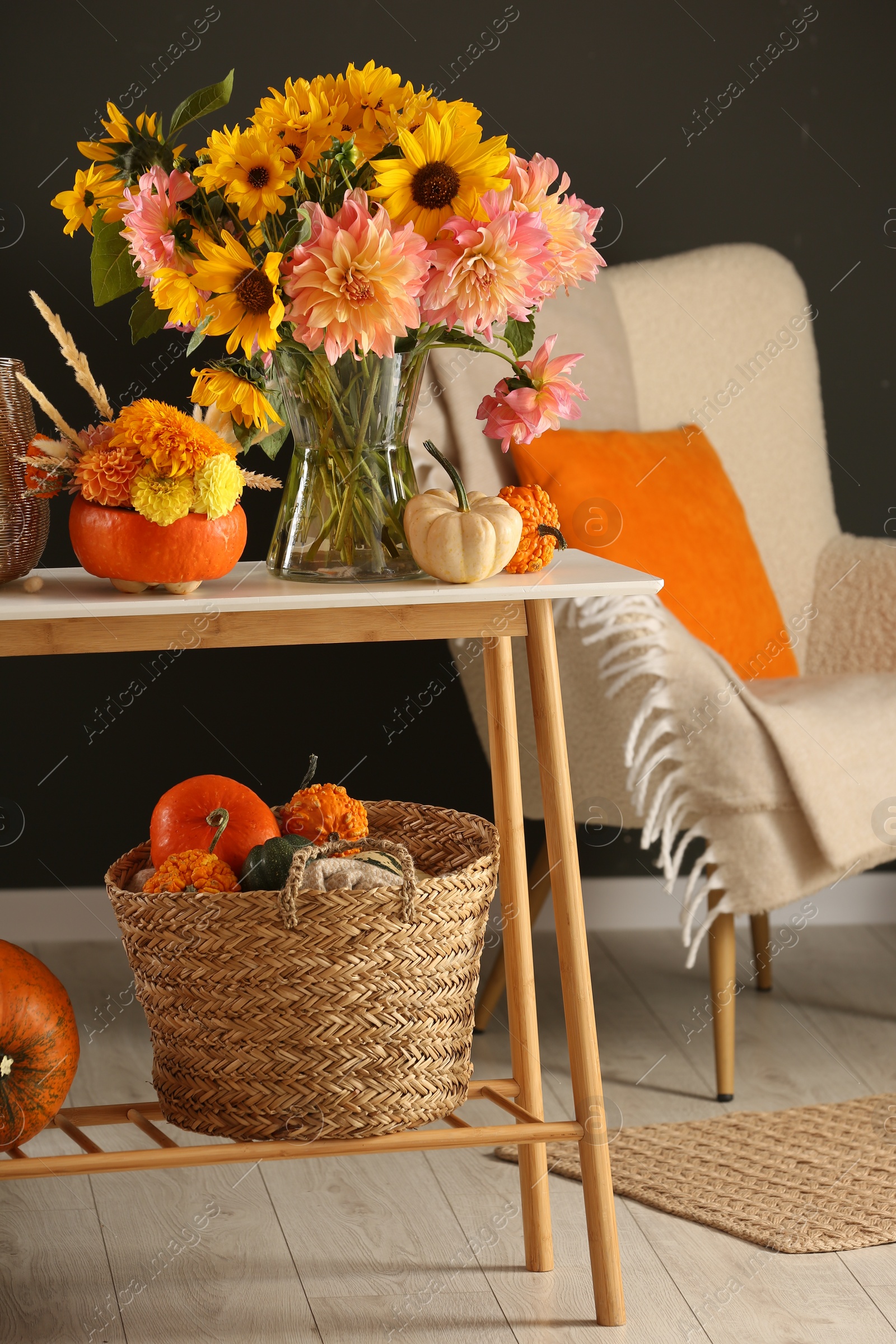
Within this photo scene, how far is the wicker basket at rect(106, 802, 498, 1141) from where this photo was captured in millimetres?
1182

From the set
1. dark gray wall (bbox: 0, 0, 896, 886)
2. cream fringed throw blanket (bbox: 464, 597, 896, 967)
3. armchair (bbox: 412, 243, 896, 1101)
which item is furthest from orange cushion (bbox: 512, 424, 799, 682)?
dark gray wall (bbox: 0, 0, 896, 886)

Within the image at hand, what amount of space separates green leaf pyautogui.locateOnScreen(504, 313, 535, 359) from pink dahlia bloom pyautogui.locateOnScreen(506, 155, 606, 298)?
0.18ft

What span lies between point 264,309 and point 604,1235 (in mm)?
881

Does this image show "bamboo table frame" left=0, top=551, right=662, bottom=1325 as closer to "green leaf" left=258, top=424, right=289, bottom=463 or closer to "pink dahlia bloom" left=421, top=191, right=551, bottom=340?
"green leaf" left=258, top=424, right=289, bottom=463

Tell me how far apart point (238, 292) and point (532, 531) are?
0.34 m

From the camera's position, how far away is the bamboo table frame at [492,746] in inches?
44.9

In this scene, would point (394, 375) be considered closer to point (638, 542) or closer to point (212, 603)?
point (212, 603)

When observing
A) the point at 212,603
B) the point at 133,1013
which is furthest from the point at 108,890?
the point at 133,1013

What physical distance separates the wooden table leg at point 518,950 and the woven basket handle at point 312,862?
175 millimetres

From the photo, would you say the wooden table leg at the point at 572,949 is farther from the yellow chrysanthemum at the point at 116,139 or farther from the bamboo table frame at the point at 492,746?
the yellow chrysanthemum at the point at 116,139

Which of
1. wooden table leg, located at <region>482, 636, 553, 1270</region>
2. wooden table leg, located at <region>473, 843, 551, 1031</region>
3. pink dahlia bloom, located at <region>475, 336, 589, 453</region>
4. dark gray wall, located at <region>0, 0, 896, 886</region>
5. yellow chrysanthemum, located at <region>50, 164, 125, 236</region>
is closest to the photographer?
yellow chrysanthemum, located at <region>50, 164, 125, 236</region>

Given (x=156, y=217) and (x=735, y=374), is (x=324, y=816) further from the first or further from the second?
(x=735, y=374)

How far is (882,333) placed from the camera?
2.38 m

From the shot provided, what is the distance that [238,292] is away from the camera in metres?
1.10
